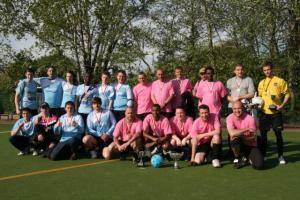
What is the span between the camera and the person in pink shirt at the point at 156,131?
945 centimetres

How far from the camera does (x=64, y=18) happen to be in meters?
25.6

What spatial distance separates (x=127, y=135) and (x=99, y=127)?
0.87 metres

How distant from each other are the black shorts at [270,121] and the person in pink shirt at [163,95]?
2.02 m

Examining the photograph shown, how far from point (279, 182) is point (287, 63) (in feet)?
49.1

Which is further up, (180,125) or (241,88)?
(241,88)

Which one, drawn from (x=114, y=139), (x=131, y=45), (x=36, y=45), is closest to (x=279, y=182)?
(x=114, y=139)

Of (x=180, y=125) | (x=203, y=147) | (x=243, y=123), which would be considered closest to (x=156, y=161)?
(x=203, y=147)

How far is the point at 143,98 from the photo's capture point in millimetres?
10453

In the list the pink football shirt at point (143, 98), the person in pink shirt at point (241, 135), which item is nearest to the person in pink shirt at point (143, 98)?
the pink football shirt at point (143, 98)

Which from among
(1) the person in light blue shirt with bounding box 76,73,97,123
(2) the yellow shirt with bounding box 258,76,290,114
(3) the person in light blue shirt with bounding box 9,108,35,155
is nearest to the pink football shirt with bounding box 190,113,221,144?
(2) the yellow shirt with bounding box 258,76,290,114

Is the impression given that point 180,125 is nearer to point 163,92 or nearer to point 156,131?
point 156,131

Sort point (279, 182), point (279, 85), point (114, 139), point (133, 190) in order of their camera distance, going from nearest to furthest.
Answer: point (133, 190) < point (279, 182) < point (279, 85) < point (114, 139)

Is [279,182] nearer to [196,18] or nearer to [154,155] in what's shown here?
[154,155]

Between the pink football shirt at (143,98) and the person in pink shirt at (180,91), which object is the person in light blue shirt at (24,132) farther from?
the person in pink shirt at (180,91)
